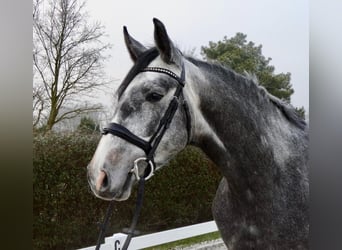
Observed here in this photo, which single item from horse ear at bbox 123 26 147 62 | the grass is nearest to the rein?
horse ear at bbox 123 26 147 62

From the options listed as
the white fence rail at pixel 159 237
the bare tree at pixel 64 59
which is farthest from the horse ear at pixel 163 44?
the white fence rail at pixel 159 237

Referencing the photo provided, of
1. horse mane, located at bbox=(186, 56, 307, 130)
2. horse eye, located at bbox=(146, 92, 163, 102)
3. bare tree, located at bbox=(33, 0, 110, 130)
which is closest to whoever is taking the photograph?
bare tree, located at bbox=(33, 0, 110, 130)

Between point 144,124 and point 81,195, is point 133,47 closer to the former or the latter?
point 144,124

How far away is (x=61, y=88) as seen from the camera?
5.83 feet

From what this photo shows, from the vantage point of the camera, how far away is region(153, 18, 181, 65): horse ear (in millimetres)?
1848

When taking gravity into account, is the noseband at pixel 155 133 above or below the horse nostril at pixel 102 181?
above

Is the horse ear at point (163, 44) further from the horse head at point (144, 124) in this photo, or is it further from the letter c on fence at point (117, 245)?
the letter c on fence at point (117, 245)

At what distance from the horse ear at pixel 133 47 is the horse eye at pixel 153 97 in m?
0.19

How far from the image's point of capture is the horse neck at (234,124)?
193 centimetres

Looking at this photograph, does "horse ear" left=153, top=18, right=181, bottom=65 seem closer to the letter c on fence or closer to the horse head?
the horse head

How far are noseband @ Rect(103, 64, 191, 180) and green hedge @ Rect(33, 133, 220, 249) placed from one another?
0.15 metres

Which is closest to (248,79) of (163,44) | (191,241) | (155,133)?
(163,44)

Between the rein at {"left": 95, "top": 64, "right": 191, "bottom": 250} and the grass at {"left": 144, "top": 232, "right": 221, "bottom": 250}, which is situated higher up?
the rein at {"left": 95, "top": 64, "right": 191, "bottom": 250}
